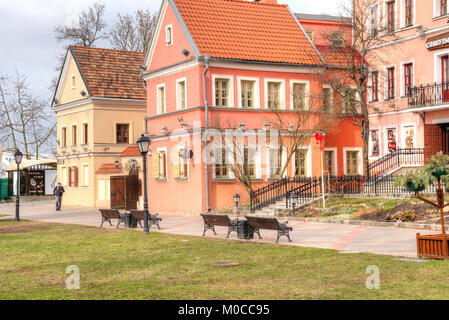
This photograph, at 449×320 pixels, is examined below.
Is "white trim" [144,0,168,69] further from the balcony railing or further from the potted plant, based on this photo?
the potted plant

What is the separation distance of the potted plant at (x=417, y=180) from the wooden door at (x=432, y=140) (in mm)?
17825

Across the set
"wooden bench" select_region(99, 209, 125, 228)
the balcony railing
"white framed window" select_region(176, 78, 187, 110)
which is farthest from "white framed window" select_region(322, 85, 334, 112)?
"wooden bench" select_region(99, 209, 125, 228)

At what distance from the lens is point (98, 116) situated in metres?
45.3

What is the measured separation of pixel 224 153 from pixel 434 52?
1068 centimetres

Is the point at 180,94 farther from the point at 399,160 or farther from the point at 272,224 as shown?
the point at 272,224

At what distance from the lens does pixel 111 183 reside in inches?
1603

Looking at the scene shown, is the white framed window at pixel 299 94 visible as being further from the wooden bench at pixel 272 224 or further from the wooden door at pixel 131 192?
the wooden bench at pixel 272 224

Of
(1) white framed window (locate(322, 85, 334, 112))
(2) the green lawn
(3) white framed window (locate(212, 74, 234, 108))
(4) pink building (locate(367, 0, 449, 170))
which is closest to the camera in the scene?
(2) the green lawn

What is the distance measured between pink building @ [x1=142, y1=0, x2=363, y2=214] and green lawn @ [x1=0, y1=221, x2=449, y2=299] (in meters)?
12.8

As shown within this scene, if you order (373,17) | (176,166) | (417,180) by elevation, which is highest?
(373,17)

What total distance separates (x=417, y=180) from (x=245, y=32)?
869 inches

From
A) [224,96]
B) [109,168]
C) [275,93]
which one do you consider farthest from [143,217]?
[109,168]

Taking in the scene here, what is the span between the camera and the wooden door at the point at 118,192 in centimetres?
4072

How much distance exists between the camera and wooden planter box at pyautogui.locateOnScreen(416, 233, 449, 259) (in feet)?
47.8
